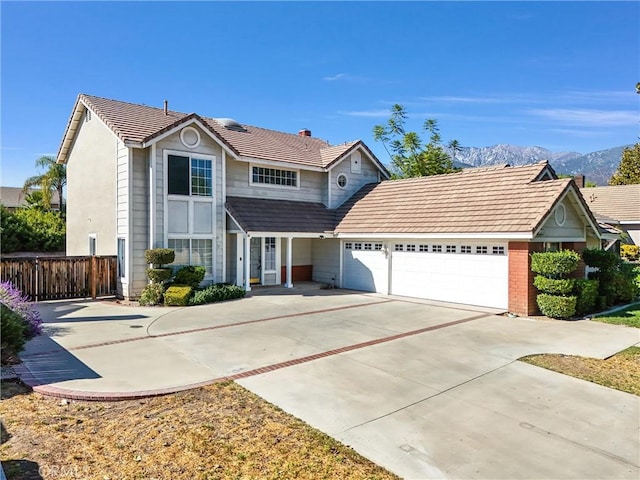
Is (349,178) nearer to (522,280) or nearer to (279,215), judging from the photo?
(279,215)

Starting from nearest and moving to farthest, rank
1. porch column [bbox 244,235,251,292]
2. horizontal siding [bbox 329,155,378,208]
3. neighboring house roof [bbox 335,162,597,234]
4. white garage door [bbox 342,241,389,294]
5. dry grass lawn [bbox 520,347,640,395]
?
1. dry grass lawn [bbox 520,347,640,395]
2. neighboring house roof [bbox 335,162,597,234]
3. porch column [bbox 244,235,251,292]
4. white garage door [bbox 342,241,389,294]
5. horizontal siding [bbox 329,155,378,208]

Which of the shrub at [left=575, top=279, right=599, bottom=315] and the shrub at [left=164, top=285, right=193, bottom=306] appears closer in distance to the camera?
the shrub at [left=575, top=279, right=599, bottom=315]

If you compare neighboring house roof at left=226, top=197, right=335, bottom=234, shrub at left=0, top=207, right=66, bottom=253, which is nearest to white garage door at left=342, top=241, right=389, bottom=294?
neighboring house roof at left=226, top=197, right=335, bottom=234

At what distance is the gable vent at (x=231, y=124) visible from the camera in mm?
22016

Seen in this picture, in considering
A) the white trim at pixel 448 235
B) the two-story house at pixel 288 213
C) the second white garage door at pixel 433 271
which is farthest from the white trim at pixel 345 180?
the second white garage door at pixel 433 271

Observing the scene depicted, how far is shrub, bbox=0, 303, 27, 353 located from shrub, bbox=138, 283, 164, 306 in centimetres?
698

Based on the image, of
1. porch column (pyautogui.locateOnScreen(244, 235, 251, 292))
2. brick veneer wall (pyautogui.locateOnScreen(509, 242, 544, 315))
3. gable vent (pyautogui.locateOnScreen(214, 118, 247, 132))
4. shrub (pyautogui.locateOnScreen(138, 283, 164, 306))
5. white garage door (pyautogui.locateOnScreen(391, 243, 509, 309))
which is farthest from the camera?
gable vent (pyautogui.locateOnScreen(214, 118, 247, 132))

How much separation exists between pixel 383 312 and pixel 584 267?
27.9ft

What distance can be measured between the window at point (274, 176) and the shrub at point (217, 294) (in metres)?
5.65

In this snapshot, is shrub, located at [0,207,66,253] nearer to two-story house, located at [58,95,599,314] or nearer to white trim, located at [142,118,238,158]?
two-story house, located at [58,95,599,314]

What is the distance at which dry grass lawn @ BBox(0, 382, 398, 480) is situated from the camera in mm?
4289

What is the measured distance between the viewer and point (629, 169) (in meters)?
45.7

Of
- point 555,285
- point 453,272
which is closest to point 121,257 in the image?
point 453,272

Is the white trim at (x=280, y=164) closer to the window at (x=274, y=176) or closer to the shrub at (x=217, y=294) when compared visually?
the window at (x=274, y=176)
